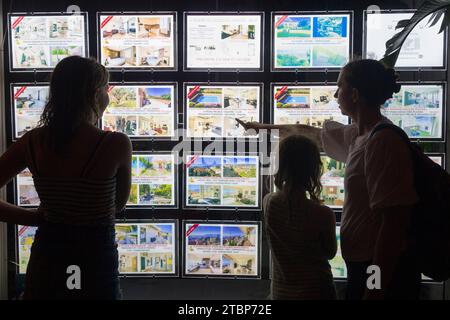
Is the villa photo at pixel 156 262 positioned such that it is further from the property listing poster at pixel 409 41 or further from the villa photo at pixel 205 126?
the property listing poster at pixel 409 41

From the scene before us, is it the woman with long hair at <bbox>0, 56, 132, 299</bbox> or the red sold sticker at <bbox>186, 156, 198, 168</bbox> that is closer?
the woman with long hair at <bbox>0, 56, 132, 299</bbox>

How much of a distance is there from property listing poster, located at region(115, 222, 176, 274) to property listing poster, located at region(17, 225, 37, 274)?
59cm

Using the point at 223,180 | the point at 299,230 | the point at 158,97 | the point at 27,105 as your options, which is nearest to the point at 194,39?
the point at 158,97

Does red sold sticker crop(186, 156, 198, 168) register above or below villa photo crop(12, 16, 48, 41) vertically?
below

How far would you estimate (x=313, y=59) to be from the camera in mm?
2662

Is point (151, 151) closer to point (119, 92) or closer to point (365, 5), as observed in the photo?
point (119, 92)

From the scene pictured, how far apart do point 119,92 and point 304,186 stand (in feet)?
4.64

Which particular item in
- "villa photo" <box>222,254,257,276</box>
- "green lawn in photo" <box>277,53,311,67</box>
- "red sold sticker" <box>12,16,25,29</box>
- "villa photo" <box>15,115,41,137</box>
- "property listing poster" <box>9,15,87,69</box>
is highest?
"red sold sticker" <box>12,16,25,29</box>

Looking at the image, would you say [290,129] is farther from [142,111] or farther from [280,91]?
[142,111]

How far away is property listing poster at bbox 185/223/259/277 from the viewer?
2727mm

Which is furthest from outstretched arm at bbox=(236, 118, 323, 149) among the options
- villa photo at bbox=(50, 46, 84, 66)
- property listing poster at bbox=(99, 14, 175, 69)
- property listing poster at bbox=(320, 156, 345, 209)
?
villa photo at bbox=(50, 46, 84, 66)

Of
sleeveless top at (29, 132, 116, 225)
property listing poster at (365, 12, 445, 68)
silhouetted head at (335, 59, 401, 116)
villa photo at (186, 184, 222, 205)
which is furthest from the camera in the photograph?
villa photo at (186, 184, 222, 205)

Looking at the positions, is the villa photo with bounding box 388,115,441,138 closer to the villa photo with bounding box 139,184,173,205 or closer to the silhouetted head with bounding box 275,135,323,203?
the silhouetted head with bounding box 275,135,323,203

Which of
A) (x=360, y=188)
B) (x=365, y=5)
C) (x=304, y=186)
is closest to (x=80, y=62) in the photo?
(x=304, y=186)
